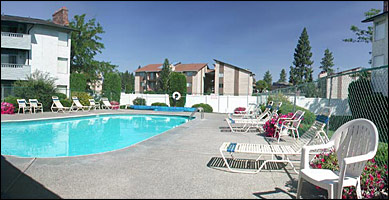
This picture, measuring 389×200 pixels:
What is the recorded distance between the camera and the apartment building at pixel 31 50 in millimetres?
20734

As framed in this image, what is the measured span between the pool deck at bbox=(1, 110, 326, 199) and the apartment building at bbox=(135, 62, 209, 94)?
39872mm

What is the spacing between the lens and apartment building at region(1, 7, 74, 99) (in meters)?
20.7

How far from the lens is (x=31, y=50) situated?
22062 mm

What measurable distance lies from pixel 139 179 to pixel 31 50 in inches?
913

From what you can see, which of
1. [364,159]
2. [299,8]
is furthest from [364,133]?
[299,8]

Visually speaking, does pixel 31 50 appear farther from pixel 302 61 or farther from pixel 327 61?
pixel 327 61

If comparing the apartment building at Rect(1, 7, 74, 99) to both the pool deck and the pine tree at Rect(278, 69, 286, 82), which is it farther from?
the pine tree at Rect(278, 69, 286, 82)

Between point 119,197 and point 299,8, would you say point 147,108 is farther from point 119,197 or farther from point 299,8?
point 119,197

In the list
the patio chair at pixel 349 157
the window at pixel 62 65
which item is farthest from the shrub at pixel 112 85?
the patio chair at pixel 349 157

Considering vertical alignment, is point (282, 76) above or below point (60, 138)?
above

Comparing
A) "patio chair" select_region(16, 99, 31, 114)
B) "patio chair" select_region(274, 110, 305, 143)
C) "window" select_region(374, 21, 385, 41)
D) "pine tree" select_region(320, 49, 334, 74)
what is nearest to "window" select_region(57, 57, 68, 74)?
"patio chair" select_region(16, 99, 31, 114)

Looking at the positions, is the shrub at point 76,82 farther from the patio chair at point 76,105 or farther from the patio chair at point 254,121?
the patio chair at point 254,121

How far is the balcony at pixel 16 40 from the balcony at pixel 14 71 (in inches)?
61.2

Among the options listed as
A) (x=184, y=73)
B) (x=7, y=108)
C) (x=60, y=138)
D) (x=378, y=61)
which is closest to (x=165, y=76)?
(x=184, y=73)
